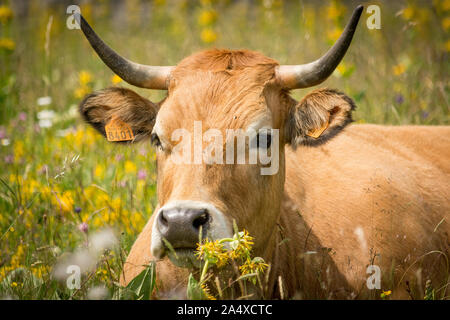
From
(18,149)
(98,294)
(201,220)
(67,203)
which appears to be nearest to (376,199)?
(201,220)

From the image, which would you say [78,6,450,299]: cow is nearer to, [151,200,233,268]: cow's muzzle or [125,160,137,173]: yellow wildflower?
[151,200,233,268]: cow's muzzle

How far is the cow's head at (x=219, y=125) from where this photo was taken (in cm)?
294

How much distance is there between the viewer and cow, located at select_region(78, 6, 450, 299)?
3.12m

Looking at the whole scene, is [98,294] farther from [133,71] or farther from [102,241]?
[133,71]

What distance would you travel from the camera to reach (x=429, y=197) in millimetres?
4602

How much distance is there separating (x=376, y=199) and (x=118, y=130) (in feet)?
6.58

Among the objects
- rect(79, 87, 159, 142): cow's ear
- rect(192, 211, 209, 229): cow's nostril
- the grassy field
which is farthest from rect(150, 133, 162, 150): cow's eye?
rect(192, 211, 209, 229): cow's nostril

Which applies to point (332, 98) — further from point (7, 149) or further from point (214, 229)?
point (7, 149)

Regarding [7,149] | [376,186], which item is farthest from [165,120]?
[7,149]

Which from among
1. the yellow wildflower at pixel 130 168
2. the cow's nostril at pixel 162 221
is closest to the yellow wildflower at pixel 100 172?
the yellow wildflower at pixel 130 168

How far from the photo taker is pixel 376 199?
14.1 feet

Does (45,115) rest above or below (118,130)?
above

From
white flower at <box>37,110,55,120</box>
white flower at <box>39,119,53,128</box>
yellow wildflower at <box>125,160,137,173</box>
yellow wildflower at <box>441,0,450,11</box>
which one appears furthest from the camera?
yellow wildflower at <box>441,0,450,11</box>
